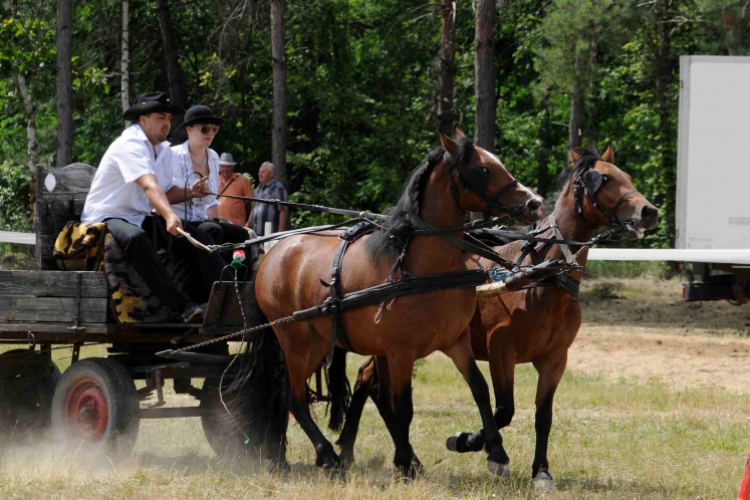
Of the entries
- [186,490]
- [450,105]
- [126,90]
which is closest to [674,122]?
[450,105]

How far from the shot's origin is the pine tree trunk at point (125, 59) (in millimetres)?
21328

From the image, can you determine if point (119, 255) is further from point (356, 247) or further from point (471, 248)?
point (471, 248)

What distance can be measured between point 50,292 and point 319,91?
15.4 m

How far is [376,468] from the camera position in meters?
7.54

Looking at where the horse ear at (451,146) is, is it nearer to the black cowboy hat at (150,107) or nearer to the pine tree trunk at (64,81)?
the black cowboy hat at (150,107)

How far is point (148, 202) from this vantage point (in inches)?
303

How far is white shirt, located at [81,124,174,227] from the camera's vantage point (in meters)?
7.34

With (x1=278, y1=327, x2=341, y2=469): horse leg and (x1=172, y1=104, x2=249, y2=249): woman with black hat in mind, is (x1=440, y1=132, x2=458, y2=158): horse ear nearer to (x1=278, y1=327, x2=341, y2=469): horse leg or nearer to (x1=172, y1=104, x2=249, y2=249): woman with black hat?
(x1=278, y1=327, x2=341, y2=469): horse leg

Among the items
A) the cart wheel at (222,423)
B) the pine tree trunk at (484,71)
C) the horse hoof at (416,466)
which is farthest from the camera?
the pine tree trunk at (484,71)

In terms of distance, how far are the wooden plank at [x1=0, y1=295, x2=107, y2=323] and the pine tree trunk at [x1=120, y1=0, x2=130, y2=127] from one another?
14011mm

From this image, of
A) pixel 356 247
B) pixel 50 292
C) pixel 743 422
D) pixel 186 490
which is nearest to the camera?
pixel 186 490

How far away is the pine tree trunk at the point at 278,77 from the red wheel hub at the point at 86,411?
10.1 metres

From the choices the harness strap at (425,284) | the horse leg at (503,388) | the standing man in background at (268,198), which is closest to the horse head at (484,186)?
the harness strap at (425,284)

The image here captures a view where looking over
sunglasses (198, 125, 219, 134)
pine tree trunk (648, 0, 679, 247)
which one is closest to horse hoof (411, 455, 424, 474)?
sunglasses (198, 125, 219, 134)
